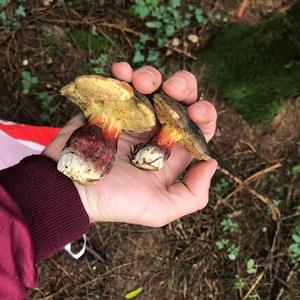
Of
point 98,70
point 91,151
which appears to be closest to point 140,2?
point 98,70

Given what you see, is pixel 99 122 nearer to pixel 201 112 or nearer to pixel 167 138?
pixel 167 138

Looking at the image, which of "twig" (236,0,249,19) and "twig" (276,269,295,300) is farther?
"twig" (236,0,249,19)

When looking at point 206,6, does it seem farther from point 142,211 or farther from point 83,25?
point 142,211

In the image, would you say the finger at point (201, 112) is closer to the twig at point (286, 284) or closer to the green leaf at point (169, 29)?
the green leaf at point (169, 29)

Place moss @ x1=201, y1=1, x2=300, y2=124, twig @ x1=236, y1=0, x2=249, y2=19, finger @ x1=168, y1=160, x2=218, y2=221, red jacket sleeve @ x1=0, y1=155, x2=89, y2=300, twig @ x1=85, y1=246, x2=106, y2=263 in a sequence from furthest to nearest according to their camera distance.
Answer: twig @ x1=236, y1=0, x2=249, y2=19 < twig @ x1=85, y1=246, x2=106, y2=263 < moss @ x1=201, y1=1, x2=300, y2=124 < finger @ x1=168, y1=160, x2=218, y2=221 < red jacket sleeve @ x1=0, y1=155, x2=89, y2=300

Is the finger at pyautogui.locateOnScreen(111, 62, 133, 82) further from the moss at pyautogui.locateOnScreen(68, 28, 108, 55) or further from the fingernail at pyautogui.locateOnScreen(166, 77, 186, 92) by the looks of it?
the moss at pyautogui.locateOnScreen(68, 28, 108, 55)

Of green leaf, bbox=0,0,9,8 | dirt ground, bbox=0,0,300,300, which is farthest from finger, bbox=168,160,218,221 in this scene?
green leaf, bbox=0,0,9,8

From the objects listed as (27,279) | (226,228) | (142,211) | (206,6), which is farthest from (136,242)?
(206,6)
